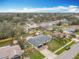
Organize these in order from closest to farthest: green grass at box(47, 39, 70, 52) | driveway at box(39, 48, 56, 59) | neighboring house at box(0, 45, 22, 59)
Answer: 1. neighboring house at box(0, 45, 22, 59)
2. driveway at box(39, 48, 56, 59)
3. green grass at box(47, 39, 70, 52)

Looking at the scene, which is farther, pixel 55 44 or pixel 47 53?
pixel 55 44

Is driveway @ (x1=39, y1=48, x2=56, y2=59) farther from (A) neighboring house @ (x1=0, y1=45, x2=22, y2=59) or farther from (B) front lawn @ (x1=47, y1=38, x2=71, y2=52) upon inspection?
(A) neighboring house @ (x1=0, y1=45, x2=22, y2=59)

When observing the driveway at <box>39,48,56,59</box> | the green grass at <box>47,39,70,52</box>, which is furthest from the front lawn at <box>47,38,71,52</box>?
the driveway at <box>39,48,56,59</box>

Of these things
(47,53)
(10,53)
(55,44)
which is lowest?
(47,53)

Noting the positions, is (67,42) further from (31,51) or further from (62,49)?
(31,51)

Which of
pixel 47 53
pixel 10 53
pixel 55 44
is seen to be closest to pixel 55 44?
pixel 55 44

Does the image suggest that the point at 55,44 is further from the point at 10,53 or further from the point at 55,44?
the point at 10,53

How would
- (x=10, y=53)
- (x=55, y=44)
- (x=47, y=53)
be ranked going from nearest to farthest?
(x=10, y=53)
(x=47, y=53)
(x=55, y=44)

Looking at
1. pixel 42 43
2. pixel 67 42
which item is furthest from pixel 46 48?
pixel 67 42
